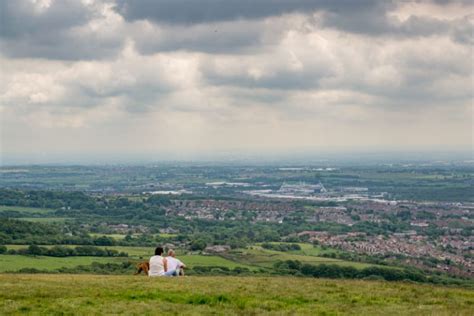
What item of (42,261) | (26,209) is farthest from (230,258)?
(26,209)

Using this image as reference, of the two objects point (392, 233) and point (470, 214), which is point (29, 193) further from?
point (470, 214)

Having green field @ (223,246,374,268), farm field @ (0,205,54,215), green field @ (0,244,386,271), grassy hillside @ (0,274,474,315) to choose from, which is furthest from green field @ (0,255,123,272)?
farm field @ (0,205,54,215)

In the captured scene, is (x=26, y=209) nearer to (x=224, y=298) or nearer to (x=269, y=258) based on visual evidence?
(x=269, y=258)

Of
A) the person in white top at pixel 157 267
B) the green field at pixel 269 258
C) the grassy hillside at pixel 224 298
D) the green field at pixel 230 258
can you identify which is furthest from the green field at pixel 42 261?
the grassy hillside at pixel 224 298

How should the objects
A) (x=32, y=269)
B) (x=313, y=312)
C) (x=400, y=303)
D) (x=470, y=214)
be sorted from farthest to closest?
(x=470, y=214)
(x=32, y=269)
(x=400, y=303)
(x=313, y=312)

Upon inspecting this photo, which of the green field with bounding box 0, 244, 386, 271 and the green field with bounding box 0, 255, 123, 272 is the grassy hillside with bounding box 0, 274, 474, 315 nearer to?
the green field with bounding box 0, 255, 123, 272

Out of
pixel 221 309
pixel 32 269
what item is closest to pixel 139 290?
pixel 221 309

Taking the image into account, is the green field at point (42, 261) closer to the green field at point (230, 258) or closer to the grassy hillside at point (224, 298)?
the green field at point (230, 258)

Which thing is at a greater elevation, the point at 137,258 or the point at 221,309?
the point at 221,309
